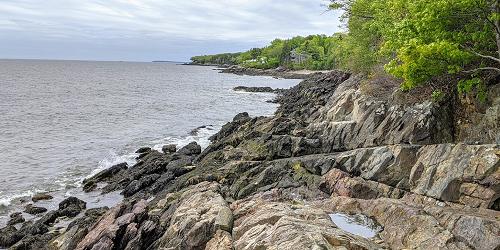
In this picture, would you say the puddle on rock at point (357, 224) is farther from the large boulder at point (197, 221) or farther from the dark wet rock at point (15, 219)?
the dark wet rock at point (15, 219)

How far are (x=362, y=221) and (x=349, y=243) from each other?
133 inches

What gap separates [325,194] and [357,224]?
Result: 17.2 feet

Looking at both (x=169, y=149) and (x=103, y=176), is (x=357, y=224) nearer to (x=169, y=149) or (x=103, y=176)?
(x=103, y=176)

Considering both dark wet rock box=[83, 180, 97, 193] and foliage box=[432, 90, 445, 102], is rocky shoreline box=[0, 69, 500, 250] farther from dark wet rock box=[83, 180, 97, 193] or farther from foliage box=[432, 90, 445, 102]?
foliage box=[432, 90, 445, 102]

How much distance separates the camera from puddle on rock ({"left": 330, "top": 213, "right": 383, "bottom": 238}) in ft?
42.9

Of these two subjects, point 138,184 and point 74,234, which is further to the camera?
point 138,184

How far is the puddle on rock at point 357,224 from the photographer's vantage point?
13.1 metres

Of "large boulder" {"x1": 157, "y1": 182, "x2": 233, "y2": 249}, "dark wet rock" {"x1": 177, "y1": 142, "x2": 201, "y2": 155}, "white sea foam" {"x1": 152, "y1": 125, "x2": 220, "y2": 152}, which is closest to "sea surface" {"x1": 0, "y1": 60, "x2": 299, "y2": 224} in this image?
"white sea foam" {"x1": 152, "y1": 125, "x2": 220, "y2": 152}

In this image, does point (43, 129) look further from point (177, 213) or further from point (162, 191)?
point (177, 213)

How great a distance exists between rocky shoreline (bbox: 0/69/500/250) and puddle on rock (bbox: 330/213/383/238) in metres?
0.27

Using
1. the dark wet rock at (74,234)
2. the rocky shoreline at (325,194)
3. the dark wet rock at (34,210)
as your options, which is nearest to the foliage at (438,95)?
the rocky shoreline at (325,194)

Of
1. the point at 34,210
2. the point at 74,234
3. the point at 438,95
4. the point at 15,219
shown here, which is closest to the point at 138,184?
the point at 34,210

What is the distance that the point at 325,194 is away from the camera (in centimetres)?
1900

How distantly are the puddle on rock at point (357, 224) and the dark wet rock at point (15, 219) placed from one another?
63.8ft
